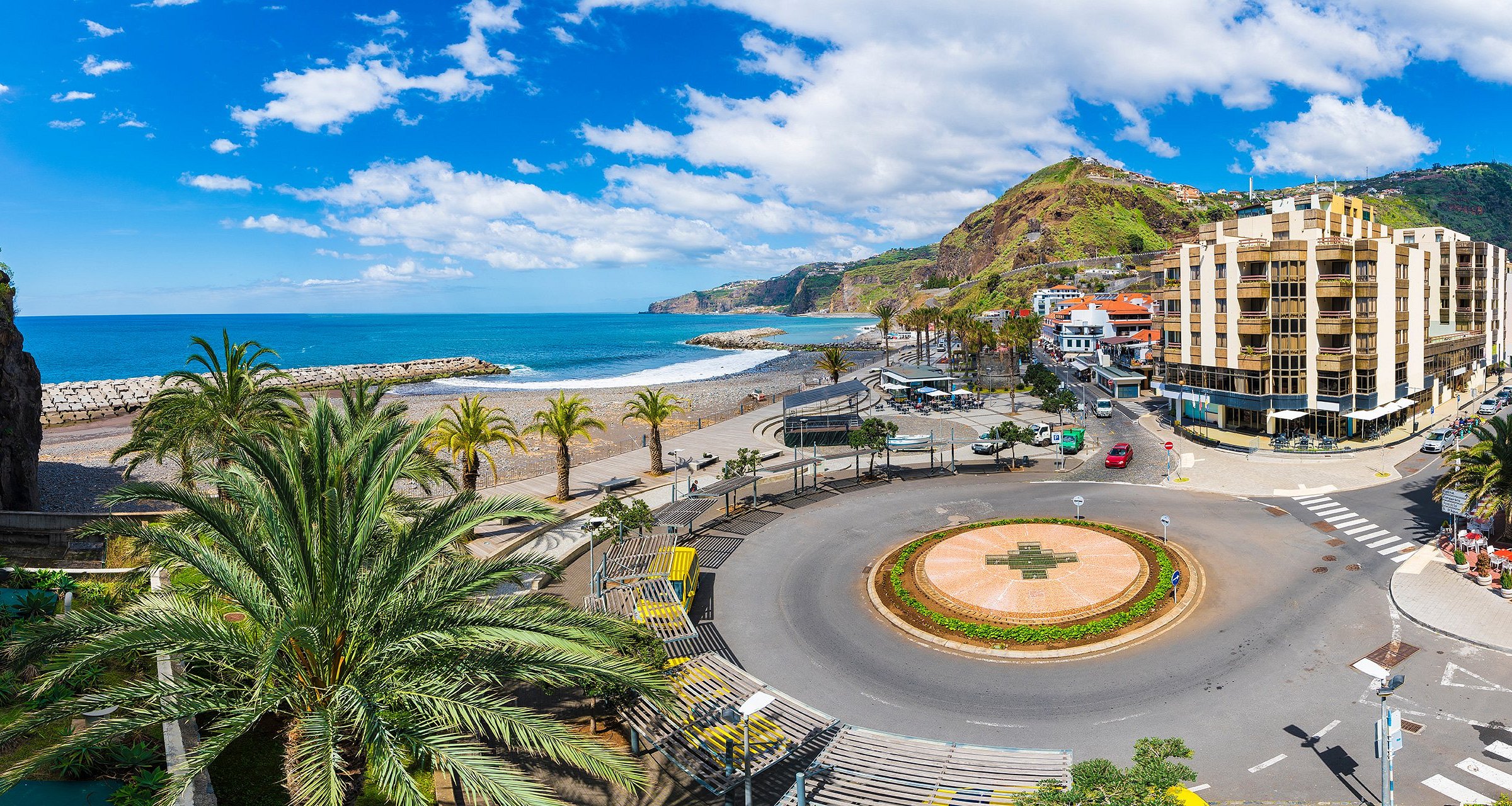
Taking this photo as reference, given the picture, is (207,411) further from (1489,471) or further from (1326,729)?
(1489,471)

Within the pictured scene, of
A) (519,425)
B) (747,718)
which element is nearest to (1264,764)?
(747,718)

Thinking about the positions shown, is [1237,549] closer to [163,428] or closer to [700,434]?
[700,434]

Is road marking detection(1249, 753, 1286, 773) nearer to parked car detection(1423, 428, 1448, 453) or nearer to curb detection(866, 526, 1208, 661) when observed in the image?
curb detection(866, 526, 1208, 661)

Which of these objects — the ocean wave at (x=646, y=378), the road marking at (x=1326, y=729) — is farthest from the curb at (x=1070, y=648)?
the ocean wave at (x=646, y=378)

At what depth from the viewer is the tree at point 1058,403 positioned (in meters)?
55.2

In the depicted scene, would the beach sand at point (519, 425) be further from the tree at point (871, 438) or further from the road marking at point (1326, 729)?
the road marking at point (1326, 729)

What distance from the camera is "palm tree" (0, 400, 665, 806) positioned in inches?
368

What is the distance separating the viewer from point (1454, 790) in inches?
535

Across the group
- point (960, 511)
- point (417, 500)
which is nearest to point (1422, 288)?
point (960, 511)

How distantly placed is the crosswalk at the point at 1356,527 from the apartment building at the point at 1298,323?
45.3 ft

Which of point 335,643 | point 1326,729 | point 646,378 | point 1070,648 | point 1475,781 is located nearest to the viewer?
point 335,643

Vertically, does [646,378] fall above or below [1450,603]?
above

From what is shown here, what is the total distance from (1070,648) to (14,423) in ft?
144

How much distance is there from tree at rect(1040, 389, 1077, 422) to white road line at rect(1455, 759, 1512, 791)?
3904cm
